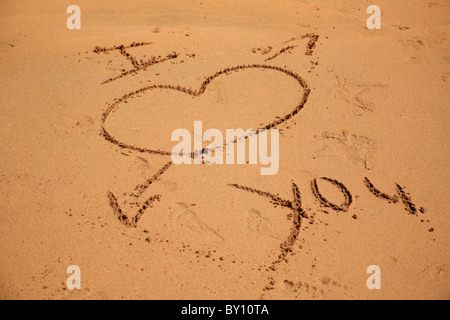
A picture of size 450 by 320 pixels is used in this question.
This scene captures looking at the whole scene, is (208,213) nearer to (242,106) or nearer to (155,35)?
(242,106)

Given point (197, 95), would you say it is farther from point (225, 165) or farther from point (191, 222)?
point (191, 222)

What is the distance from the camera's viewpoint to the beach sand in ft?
8.89

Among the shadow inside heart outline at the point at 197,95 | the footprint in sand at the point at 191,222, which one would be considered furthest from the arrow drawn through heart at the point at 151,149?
the footprint in sand at the point at 191,222

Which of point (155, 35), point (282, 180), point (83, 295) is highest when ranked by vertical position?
point (155, 35)

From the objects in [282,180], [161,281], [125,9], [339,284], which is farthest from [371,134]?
[125,9]

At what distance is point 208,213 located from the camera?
299cm

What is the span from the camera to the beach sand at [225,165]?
2.71 meters

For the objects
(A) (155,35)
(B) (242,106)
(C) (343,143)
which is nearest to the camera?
(C) (343,143)

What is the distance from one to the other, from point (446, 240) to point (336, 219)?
0.70 meters

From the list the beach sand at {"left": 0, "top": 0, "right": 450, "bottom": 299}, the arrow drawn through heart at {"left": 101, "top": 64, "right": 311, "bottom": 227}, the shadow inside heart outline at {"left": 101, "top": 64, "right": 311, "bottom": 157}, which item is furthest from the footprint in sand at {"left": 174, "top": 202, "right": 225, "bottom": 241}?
the shadow inside heart outline at {"left": 101, "top": 64, "right": 311, "bottom": 157}

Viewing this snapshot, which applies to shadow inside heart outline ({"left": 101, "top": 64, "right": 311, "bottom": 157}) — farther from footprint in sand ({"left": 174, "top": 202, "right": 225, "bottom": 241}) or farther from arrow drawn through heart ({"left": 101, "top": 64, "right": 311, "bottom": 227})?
footprint in sand ({"left": 174, "top": 202, "right": 225, "bottom": 241})

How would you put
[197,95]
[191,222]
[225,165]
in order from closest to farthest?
[191,222], [225,165], [197,95]

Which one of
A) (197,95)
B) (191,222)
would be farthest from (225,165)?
(197,95)

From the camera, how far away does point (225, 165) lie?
329cm
